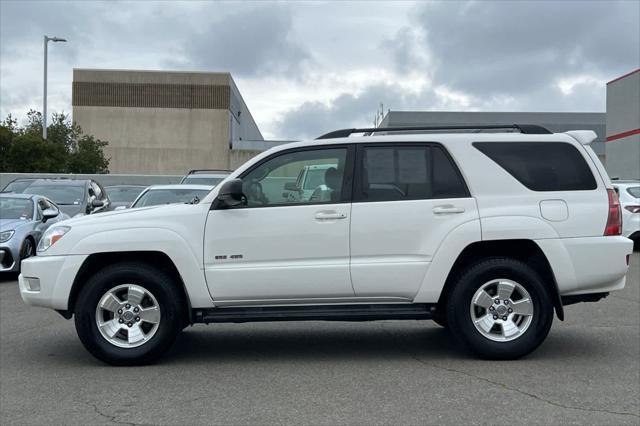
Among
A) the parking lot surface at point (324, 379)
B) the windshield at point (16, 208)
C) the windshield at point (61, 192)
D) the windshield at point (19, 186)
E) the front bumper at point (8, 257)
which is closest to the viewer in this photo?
the parking lot surface at point (324, 379)

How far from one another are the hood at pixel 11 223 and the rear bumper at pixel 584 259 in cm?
907

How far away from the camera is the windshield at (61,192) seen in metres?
16.7

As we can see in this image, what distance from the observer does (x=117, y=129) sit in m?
65.9

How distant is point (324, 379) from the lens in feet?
19.8

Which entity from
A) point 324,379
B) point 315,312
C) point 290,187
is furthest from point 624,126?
point 324,379

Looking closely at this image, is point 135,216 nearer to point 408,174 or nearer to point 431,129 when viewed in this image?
point 408,174

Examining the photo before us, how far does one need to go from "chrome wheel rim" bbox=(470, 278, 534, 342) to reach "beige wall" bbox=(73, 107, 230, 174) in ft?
198

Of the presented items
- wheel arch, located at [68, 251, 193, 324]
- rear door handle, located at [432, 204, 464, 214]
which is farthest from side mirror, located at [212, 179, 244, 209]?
rear door handle, located at [432, 204, 464, 214]

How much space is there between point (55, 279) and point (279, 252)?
1.92 metres

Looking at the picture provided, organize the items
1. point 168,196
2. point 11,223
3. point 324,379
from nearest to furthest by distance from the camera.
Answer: point 324,379
point 11,223
point 168,196

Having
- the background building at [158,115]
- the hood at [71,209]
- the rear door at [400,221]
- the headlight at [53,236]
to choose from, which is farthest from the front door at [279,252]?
the background building at [158,115]

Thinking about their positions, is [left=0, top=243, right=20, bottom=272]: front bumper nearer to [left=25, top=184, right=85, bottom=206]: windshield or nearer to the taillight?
[left=25, top=184, right=85, bottom=206]: windshield

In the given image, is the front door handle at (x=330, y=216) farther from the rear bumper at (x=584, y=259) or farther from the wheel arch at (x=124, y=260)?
the rear bumper at (x=584, y=259)

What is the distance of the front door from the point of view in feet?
21.0
